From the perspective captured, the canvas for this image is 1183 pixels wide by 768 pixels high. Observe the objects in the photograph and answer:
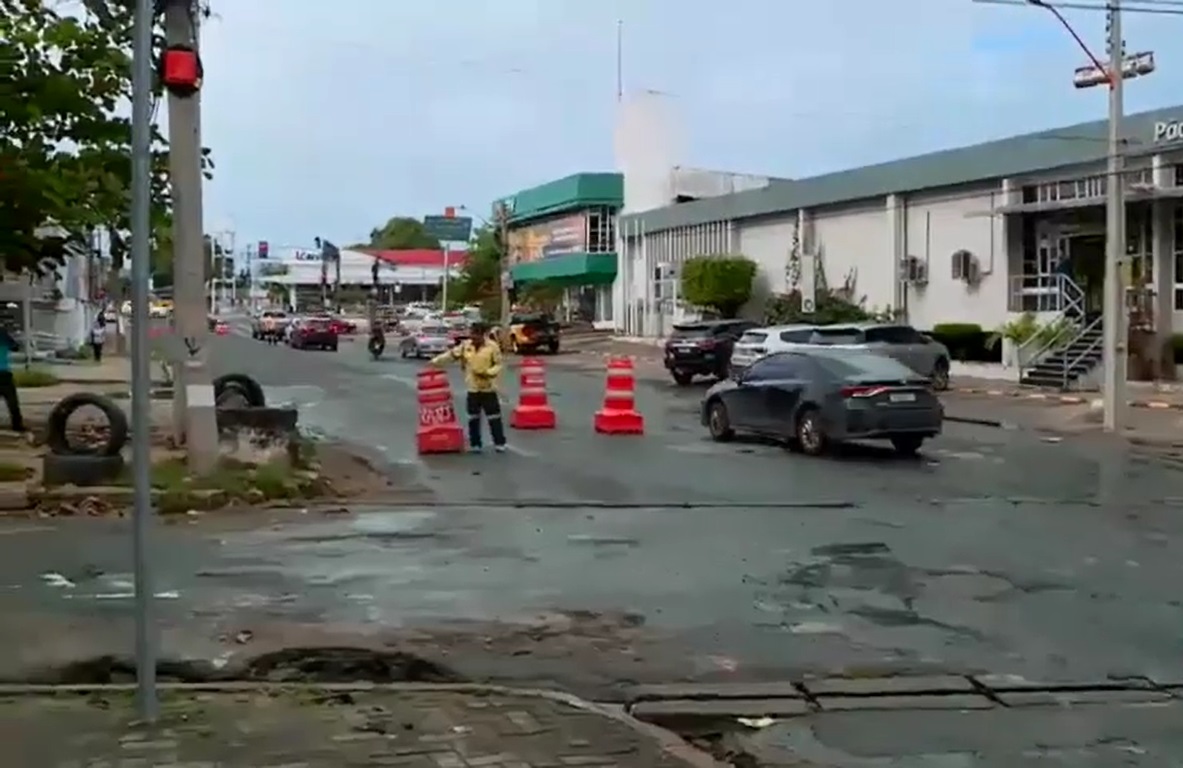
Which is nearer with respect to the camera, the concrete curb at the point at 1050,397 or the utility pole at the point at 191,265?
the utility pole at the point at 191,265

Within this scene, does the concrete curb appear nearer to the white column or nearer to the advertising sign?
the white column

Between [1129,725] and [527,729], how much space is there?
9.46 feet

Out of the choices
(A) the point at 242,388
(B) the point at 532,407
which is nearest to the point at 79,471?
(A) the point at 242,388

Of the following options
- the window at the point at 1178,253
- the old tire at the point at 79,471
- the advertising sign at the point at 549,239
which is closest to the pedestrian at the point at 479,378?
the old tire at the point at 79,471

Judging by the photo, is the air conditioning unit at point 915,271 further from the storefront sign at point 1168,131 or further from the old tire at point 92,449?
the old tire at point 92,449

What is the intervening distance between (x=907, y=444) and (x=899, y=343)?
15.6 m

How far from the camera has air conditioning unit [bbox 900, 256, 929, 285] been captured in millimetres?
47469

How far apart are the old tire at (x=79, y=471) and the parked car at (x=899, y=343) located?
22.8 m

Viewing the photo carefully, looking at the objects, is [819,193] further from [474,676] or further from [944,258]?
[474,676]

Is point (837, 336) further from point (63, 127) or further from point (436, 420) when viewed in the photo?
point (63, 127)

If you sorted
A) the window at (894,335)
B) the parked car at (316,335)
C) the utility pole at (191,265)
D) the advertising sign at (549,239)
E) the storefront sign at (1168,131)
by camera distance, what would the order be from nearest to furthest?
the utility pole at (191,265) < the storefront sign at (1168,131) < the window at (894,335) < the parked car at (316,335) < the advertising sign at (549,239)

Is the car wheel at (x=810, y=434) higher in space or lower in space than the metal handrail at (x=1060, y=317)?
lower

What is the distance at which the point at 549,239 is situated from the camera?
8225 centimetres

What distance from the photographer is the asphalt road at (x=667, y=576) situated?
9109mm
